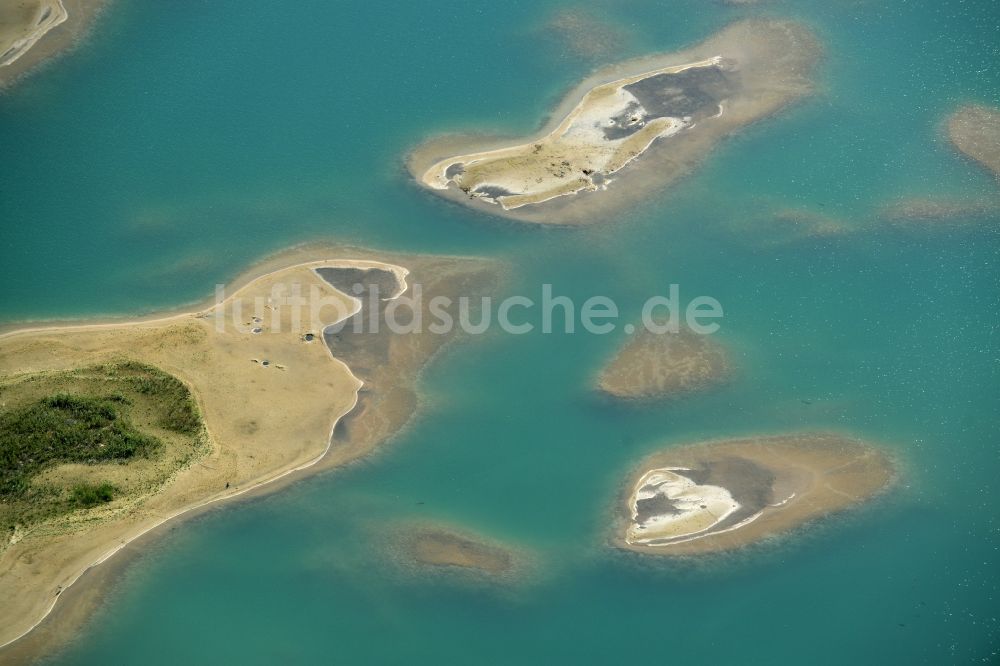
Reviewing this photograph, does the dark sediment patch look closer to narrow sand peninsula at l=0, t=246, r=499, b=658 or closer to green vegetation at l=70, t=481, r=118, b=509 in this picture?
narrow sand peninsula at l=0, t=246, r=499, b=658

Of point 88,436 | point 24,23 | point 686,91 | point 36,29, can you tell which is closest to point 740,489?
point 686,91

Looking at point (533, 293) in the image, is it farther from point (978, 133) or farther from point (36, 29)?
point (36, 29)

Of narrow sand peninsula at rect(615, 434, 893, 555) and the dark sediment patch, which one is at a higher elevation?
the dark sediment patch

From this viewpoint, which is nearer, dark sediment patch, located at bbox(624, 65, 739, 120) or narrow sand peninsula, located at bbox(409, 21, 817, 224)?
narrow sand peninsula, located at bbox(409, 21, 817, 224)

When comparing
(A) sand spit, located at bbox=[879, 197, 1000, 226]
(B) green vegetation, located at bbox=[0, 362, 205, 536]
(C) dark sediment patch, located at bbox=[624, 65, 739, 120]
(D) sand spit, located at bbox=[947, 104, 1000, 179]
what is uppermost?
(C) dark sediment patch, located at bbox=[624, 65, 739, 120]

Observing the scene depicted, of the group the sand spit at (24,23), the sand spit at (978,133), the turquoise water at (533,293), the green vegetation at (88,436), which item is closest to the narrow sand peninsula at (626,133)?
the turquoise water at (533,293)

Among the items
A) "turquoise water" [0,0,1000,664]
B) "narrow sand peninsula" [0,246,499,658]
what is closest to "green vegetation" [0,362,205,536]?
"narrow sand peninsula" [0,246,499,658]
